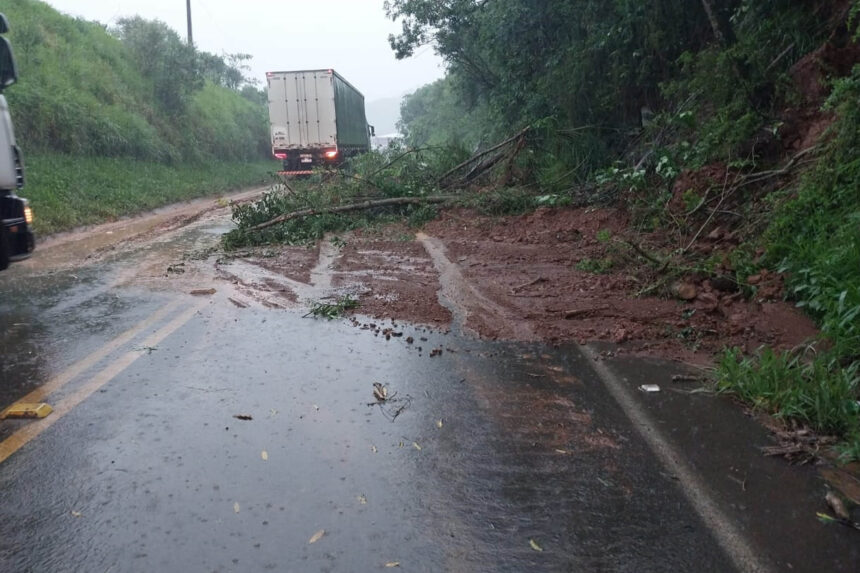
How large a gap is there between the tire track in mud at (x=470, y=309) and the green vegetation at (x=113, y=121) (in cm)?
864

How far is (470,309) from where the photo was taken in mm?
6637

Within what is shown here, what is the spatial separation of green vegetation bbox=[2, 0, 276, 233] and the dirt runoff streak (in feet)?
38.1

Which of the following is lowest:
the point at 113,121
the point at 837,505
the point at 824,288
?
the point at 837,505

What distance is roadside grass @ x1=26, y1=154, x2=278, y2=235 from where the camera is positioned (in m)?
13.5

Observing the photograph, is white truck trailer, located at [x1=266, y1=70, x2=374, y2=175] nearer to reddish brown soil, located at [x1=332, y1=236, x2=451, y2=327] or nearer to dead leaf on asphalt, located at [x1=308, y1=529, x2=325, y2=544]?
reddish brown soil, located at [x1=332, y1=236, x2=451, y2=327]


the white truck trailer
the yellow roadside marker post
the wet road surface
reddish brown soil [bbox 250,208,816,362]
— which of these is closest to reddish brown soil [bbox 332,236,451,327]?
reddish brown soil [bbox 250,208,816,362]

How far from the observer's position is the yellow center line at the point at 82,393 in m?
3.78

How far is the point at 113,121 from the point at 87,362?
18.4 metres

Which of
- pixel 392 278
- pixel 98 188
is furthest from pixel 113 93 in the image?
pixel 392 278

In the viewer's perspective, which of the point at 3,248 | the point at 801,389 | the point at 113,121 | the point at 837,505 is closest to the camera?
the point at 837,505

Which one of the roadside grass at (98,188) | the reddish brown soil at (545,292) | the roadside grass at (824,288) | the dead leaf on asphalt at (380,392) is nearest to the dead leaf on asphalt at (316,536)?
the dead leaf on asphalt at (380,392)

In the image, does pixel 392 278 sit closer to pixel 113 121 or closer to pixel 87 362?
pixel 87 362

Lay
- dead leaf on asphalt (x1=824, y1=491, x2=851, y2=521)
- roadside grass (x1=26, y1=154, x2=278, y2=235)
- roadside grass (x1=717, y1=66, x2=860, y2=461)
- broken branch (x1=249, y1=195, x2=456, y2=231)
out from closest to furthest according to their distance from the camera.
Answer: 1. dead leaf on asphalt (x1=824, y1=491, x2=851, y2=521)
2. roadside grass (x1=717, y1=66, x2=860, y2=461)
3. broken branch (x1=249, y1=195, x2=456, y2=231)
4. roadside grass (x1=26, y1=154, x2=278, y2=235)

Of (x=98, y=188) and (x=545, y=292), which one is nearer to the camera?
(x=545, y=292)
